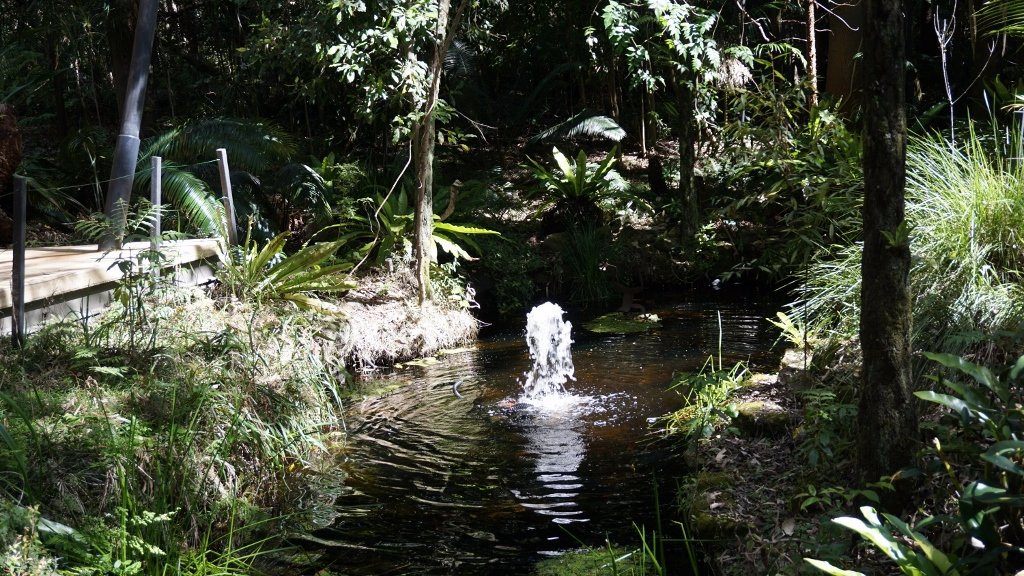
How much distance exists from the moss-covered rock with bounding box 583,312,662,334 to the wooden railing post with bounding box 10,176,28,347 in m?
5.29

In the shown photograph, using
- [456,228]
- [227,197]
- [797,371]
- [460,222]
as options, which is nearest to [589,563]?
[797,371]

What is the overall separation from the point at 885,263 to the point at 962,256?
56.3 inches

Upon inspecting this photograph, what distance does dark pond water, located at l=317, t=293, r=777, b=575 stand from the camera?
388cm

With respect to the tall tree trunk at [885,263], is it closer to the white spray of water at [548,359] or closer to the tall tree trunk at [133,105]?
the white spray of water at [548,359]

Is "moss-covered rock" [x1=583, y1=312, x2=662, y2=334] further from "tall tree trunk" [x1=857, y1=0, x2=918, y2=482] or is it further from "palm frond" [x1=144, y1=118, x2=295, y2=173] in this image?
"tall tree trunk" [x1=857, y1=0, x2=918, y2=482]

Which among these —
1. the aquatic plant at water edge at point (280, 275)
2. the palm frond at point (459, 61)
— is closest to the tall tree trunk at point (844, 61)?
the palm frond at point (459, 61)

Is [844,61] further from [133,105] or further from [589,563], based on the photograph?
[589,563]

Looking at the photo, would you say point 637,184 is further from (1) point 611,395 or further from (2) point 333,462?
(2) point 333,462

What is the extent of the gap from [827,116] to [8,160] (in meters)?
8.20

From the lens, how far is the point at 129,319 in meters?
4.85

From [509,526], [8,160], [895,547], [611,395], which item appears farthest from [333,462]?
[8,160]

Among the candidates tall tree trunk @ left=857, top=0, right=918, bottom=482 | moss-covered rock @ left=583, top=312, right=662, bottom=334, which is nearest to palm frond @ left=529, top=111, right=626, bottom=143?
moss-covered rock @ left=583, top=312, right=662, bottom=334

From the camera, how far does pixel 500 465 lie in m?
4.86

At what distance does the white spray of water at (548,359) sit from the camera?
20.8 ft
